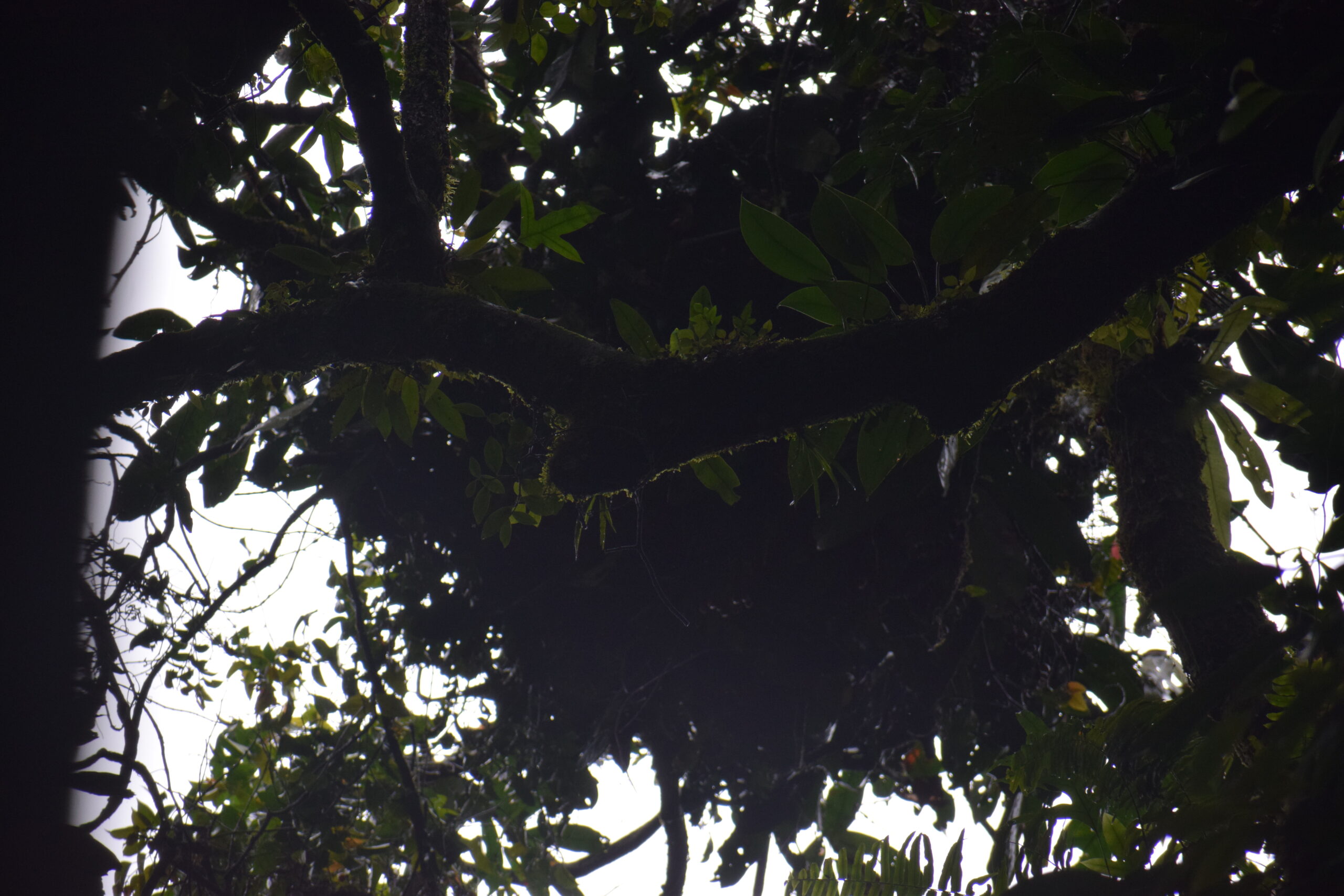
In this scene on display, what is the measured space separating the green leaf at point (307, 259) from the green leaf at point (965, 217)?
0.82 meters

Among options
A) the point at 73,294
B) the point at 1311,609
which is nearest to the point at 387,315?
the point at 73,294

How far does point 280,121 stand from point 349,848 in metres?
2.13

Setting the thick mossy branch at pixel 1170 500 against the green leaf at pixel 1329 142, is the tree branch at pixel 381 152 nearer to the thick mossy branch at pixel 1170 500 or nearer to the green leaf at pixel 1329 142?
the green leaf at pixel 1329 142

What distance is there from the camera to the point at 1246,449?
138cm

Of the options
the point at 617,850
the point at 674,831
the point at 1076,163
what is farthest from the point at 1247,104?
the point at 617,850

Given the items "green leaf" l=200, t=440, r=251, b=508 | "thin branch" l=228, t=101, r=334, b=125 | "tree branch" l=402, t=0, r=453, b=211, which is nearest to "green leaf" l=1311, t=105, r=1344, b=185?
"tree branch" l=402, t=0, r=453, b=211

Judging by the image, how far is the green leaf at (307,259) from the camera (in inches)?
41.2

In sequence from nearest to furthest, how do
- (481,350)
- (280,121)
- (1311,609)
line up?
1. (1311,609)
2. (481,350)
3. (280,121)

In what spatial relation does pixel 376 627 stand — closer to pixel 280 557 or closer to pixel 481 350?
pixel 280 557

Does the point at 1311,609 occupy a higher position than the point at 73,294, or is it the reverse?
the point at 73,294

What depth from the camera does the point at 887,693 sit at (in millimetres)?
1953

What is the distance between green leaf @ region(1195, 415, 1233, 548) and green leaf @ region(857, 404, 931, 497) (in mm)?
738

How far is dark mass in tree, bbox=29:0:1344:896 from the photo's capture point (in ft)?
2.34

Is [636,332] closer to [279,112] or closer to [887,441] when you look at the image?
[887,441]
